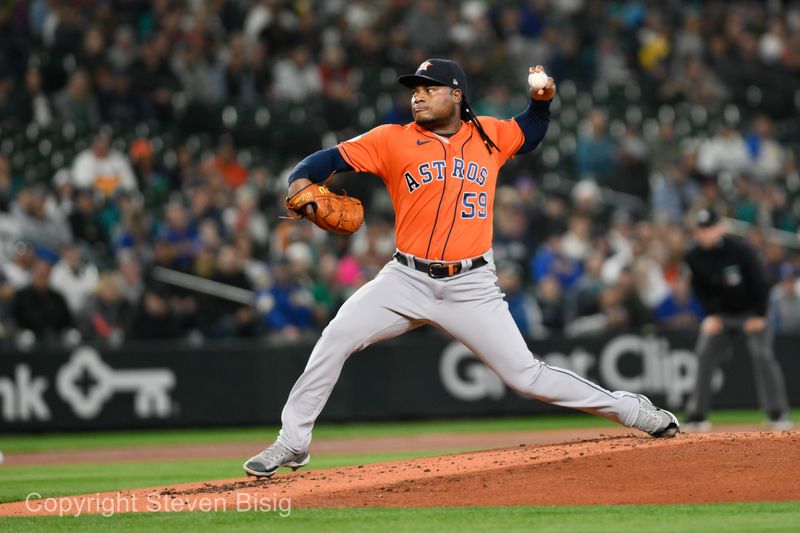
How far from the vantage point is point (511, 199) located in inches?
631

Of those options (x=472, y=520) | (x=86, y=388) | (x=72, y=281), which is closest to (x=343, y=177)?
(x=72, y=281)

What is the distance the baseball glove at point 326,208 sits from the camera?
674cm

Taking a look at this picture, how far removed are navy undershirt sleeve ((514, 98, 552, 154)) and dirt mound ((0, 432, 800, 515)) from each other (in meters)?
1.77

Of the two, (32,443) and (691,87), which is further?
(691,87)

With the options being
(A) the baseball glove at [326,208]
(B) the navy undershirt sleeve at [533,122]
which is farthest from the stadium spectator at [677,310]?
(A) the baseball glove at [326,208]

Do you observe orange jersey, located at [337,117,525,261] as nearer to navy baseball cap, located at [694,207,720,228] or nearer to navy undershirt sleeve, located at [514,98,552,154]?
navy undershirt sleeve, located at [514,98,552,154]

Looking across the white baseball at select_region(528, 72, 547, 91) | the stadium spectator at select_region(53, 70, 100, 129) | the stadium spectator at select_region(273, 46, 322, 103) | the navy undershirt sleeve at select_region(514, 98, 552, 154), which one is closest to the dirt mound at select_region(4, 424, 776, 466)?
the navy undershirt sleeve at select_region(514, 98, 552, 154)

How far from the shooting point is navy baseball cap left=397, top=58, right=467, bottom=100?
696 cm

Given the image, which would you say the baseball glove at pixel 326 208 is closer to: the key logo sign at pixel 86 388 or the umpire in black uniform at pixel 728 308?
the umpire in black uniform at pixel 728 308

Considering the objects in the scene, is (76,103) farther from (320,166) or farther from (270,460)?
(270,460)

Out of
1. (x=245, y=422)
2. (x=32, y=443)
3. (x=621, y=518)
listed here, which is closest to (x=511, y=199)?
(x=245, y=422)

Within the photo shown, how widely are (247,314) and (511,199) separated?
3808 mm

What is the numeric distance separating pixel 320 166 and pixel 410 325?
100 centimetres

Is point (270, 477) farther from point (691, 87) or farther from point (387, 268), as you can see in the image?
point (691, 87)
